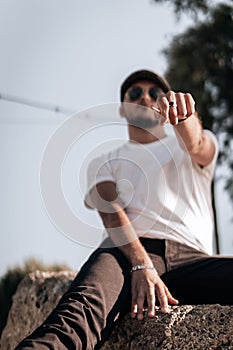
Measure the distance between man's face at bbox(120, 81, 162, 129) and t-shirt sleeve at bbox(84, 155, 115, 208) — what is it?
1.01 feet

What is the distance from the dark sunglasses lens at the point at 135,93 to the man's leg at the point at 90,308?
975mm

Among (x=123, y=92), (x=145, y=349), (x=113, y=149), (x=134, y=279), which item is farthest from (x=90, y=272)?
(x=123, y=92)

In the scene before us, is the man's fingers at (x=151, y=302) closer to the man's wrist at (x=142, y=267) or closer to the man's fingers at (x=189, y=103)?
the man's wrist at (x=142, y=267)

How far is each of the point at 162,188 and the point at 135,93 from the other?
0.63 metres

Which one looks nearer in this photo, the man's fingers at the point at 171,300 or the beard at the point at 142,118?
the man's fingers at the point at 171,300

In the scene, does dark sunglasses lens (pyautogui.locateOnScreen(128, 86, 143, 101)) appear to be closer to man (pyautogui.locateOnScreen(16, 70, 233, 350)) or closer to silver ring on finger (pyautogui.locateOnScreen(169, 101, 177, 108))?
man (pyautogui.locateOnScreen(16, 70, 233, 350))

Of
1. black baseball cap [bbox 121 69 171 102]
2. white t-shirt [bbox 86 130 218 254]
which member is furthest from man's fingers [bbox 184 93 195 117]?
black baseball cap [bbox 121 69 171 102]

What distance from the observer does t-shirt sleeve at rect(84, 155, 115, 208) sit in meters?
3.72

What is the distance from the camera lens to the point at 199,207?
12.2 ft

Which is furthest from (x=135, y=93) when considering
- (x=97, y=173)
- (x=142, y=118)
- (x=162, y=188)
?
(x=162, y=188)

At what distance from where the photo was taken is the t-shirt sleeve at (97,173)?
12.2 feet

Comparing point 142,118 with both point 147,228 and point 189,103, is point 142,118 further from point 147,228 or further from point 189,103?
point 189,103

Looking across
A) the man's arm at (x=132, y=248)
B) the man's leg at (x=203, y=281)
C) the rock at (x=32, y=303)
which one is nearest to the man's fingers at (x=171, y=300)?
the man's arm at (x=132, y=248)

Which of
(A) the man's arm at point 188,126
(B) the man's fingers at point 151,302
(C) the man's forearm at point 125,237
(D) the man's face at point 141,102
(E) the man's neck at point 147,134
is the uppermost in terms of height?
(D) the man's face at point 141,102
